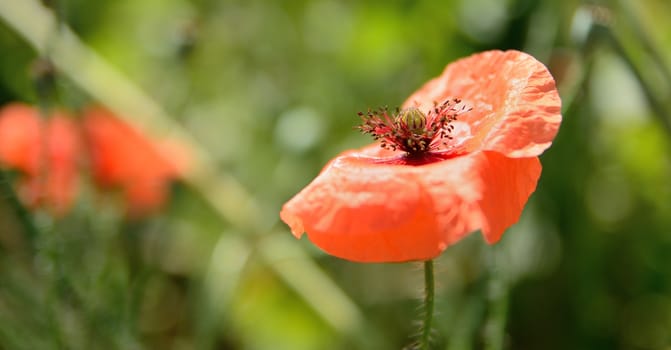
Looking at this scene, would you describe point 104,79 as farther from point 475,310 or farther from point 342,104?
point 475,310

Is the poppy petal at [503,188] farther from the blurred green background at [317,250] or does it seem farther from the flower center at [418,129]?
the blurred green background at [317,250]

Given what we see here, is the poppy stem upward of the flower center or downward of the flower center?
downward

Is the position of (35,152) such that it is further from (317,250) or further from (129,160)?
(317,250)

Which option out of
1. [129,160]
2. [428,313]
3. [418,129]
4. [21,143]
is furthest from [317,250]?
[428,313]

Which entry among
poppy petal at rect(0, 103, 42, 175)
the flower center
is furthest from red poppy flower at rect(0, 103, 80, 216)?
the flower center

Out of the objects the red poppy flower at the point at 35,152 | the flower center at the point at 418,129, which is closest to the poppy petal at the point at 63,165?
the red poppy flower at the point at 35,152

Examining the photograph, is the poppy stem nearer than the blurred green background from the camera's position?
Yes

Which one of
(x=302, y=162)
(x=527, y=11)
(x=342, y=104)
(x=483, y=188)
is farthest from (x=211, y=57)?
(x=483, y=188)

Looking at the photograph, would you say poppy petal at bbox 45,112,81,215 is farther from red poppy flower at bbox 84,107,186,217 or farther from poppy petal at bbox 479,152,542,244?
poppy petal at bbox 479,152,542,244
